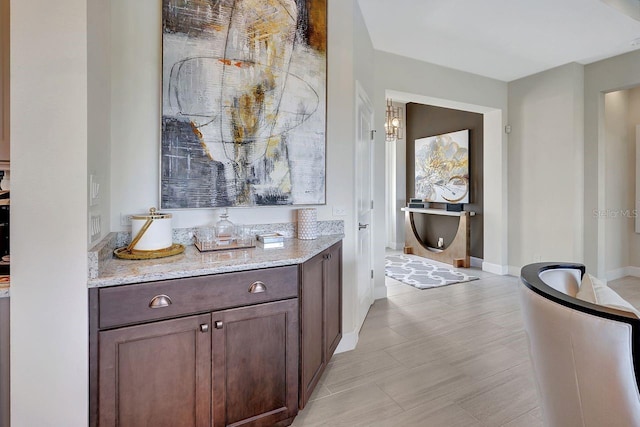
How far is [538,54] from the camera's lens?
3.91 m

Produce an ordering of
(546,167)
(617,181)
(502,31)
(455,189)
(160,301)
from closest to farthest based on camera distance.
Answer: (160,301)
(502,31)
(546,167)
(617,181)
(455,189)

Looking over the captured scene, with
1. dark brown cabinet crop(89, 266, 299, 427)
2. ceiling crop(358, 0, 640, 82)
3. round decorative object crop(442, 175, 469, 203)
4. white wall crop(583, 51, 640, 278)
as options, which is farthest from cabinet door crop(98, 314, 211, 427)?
round decorative object crop(442, 175, 469, 203)

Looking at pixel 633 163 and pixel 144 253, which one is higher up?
pixel 633 163

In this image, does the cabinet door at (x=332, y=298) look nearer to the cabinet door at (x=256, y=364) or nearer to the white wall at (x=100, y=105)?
the cabinet door at (x=256, y=364)

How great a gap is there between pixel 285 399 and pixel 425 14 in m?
3.39

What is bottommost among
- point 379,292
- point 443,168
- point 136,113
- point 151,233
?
point 379,292

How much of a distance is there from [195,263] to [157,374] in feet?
1.61

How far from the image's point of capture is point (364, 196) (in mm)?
3078

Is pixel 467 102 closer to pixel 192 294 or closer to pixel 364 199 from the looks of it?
pixel 364 199

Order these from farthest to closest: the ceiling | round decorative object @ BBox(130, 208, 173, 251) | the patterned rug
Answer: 1. the patterned rug
2. the ceiling
3. round decorative object @ BBox(130, 208, 173, 251)

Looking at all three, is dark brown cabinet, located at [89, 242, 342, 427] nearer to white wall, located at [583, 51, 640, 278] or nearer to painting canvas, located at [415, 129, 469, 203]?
white wall, located at [583, 51, 640, 278]

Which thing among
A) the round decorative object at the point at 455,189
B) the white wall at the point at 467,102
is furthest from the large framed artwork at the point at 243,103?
the round decorative object at the point at 455,189

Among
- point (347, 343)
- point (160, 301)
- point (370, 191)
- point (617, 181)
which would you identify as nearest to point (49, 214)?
point (160, 301)

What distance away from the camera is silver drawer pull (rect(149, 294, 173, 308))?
137 cm
